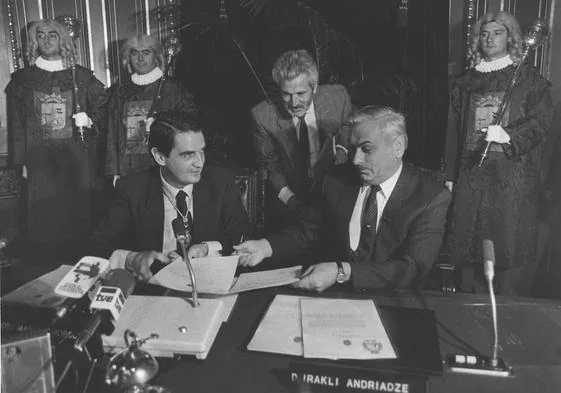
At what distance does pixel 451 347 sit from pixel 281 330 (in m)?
0.48

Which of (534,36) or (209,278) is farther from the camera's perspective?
(534,36)

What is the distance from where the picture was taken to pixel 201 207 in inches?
107

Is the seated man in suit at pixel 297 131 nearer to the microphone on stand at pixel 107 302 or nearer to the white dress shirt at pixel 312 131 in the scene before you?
the white dress shirt at pixel 312 131

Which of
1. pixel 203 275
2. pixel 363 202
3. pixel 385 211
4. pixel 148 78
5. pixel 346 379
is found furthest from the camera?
pixel 148 78

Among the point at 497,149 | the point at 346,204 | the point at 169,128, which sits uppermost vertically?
the point at 169,128

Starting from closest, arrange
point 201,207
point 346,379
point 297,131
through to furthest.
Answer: point 346,379
point 201,207
point 297,131

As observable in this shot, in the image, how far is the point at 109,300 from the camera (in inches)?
50.0

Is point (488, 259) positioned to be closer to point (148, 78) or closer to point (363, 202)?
point (363, 202)

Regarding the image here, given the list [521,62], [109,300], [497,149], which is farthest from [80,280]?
[521,62]

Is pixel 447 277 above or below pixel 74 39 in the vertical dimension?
below

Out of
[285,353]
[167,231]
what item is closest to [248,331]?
[285,353]

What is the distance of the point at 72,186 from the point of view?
4496mm

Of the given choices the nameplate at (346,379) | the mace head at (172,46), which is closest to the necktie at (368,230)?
the nameplate at (346,379)

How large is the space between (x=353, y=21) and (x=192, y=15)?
4.65ft
